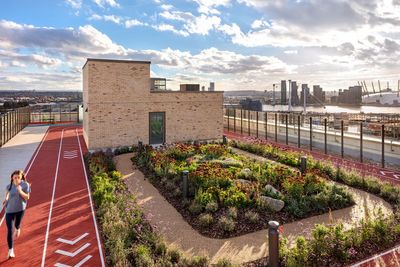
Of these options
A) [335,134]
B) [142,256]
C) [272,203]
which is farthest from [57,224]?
[335,134]

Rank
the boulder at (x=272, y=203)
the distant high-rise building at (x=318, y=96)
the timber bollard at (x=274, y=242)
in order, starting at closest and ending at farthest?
1. the timber bollard at (x=274, y=242)
2. the boulder at (x=272, y=203)
3. the distant high-rise building at (x=318, y=96)

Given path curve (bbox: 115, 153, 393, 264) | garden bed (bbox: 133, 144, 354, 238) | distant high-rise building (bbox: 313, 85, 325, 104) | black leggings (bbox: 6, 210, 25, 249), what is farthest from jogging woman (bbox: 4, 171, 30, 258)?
distant high-rise building (bbox: 313, 85, 325, 104)

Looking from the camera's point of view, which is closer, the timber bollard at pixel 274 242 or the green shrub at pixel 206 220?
the timber bollard at pixel 274 242

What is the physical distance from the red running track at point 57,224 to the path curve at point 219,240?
1.93 m

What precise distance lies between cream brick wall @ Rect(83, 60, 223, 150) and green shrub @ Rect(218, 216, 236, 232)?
14.9 metres

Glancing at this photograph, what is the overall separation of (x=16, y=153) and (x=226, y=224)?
18.4 metres

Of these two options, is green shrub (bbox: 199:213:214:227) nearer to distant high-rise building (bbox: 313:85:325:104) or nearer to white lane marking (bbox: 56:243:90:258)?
white lane marking (bbox: 56:243:90:258)

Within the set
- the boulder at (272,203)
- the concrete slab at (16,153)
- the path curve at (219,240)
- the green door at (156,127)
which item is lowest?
the path curve at (219,240)

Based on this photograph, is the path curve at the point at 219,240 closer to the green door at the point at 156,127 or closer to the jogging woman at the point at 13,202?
the jogging woman at the point at 13,202

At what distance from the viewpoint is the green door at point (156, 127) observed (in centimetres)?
2403

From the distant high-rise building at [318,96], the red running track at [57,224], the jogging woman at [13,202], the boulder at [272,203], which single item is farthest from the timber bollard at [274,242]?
the distant high-rise building at [318,96]

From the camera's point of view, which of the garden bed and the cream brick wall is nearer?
the garden bed

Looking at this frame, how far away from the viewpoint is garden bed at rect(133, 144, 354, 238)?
989 centimetres

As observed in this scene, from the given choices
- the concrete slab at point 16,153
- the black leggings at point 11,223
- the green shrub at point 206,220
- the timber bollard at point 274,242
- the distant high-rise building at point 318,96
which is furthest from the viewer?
the distant high-rise building at point 318,96
